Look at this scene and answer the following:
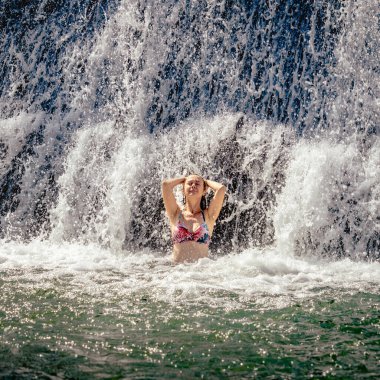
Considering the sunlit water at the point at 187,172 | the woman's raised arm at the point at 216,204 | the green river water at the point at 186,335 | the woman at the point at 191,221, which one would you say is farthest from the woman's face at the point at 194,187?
the green river water at the point at 186,335

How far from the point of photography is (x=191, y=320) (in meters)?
3.98

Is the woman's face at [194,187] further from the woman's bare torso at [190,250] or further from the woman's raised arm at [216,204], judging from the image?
the woman's bare torso at [190,250]

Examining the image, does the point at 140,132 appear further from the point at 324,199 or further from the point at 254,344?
the point at 254,344

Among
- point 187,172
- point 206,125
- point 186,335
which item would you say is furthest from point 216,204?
point 186,335

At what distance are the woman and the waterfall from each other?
4.08 feet

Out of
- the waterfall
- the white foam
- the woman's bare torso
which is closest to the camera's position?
the white foam

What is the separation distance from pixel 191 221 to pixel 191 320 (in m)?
2.45

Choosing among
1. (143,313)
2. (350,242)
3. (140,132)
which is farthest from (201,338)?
(140,132)

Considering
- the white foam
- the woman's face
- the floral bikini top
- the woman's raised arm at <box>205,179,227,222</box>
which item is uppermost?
the woman's face

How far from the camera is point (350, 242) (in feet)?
23.4

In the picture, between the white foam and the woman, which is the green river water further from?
the woman

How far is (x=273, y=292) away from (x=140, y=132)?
4.70 meters

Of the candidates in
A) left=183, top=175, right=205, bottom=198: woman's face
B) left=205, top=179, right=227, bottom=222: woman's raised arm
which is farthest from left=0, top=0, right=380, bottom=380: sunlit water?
left=183, top=175, right=205, bottom=198: woman's face

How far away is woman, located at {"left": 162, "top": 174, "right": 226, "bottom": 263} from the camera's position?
6242 mm
